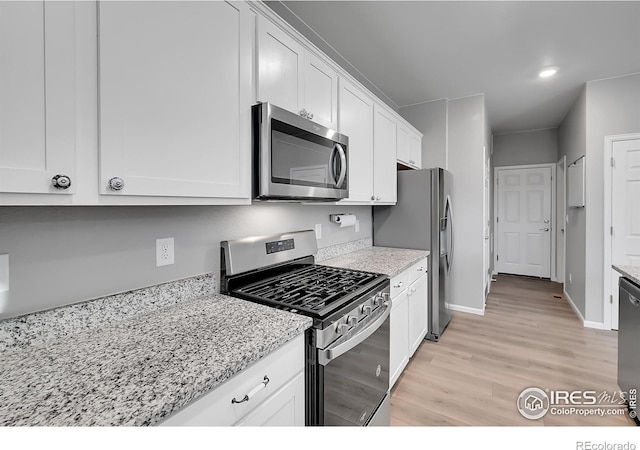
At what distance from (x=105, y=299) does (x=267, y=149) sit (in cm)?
86

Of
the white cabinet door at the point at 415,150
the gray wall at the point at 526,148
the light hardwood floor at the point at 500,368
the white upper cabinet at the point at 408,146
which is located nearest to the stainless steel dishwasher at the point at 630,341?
the light hardwood floor at the point at 500,368

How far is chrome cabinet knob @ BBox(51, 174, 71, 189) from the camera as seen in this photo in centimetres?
78

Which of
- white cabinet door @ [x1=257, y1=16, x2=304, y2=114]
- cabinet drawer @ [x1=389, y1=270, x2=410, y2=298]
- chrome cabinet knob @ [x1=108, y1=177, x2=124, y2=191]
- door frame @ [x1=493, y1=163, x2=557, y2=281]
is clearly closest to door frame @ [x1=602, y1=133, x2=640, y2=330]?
door frame @ [x1=493, y1=163, x2=557, y2=281]

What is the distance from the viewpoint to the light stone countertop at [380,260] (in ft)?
6.94

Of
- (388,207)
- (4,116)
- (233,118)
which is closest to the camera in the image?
(4,116)

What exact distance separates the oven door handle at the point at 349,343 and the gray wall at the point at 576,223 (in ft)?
10.4

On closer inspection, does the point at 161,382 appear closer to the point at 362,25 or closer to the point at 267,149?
the point at 267,149

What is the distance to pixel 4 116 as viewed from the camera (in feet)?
2.32

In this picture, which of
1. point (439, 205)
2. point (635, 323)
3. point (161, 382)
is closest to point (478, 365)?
point (635, 323)

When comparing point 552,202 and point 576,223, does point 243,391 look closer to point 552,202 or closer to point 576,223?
point 576,223

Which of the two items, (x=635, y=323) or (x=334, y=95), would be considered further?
(x=334, y=95)

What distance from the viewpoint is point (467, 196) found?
3754mm

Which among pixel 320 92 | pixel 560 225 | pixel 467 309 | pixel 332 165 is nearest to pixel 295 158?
pixel 332 165

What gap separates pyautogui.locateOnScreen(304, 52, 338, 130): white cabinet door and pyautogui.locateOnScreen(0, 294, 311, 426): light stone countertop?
3.79 ft
